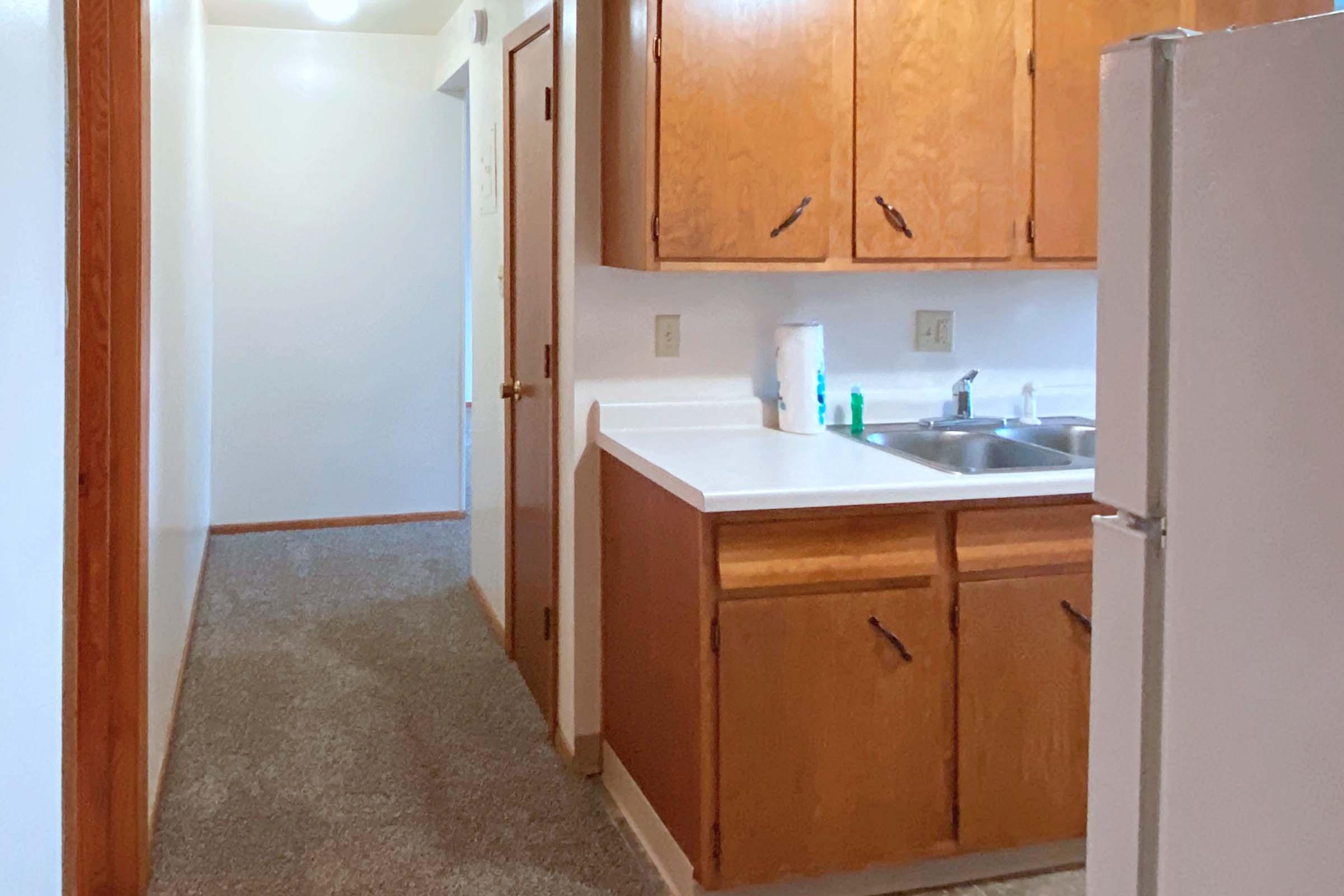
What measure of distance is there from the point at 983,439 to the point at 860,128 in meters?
0.83

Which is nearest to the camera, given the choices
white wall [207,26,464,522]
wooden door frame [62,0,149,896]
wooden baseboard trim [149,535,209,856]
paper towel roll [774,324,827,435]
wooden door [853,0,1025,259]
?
wooden door frame [62,0,149,896]

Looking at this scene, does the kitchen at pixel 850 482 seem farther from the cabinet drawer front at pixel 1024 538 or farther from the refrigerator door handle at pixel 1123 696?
the refrigerator door handle at pixel 1123 696

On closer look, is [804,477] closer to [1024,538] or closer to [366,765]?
[1024,538]

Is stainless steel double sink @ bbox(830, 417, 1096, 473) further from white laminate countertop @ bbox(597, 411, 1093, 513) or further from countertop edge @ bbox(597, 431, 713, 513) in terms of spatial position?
countertop edge @ bbox(597, 431, 713, 513)

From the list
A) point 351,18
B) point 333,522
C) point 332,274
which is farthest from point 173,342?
point 333,522

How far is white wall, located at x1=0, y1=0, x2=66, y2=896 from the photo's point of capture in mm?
1213

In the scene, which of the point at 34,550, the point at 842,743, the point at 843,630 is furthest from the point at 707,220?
the point at 34,550

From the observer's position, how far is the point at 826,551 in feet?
8.18

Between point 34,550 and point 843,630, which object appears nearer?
point 34,550

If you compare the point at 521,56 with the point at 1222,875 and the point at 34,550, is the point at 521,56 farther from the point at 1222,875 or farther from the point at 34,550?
the point at 1222,875

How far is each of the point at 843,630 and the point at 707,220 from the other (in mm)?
880

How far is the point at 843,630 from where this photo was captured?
2.51m

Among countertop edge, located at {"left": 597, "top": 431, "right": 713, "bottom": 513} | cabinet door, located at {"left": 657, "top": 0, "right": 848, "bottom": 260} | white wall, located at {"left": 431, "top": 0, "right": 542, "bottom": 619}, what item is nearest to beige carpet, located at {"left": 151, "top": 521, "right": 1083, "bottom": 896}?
white wall, located at {"left": 431, "top": 0, "right": 542, "bottom": 619}

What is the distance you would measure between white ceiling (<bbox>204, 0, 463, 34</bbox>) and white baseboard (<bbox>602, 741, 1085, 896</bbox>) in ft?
11.3
